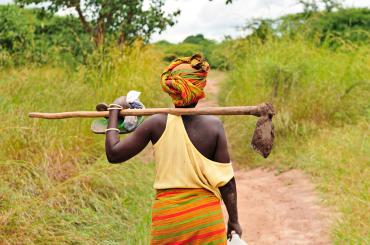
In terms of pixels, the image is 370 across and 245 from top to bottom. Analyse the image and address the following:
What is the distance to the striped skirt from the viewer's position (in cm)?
297

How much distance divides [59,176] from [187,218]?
2851 millimetres

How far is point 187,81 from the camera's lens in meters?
2.99

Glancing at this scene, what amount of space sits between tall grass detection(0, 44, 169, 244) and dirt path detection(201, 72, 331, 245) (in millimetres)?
1041

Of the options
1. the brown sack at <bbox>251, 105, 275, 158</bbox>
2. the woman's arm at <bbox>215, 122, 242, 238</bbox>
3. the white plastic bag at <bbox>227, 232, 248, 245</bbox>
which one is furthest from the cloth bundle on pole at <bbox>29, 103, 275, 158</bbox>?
the white plastic bag at <bbox>227, 232, 248, 245</bbox>

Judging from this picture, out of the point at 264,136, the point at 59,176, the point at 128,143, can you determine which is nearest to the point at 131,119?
the point at 128,143

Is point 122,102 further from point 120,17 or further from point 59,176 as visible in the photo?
point 120,17

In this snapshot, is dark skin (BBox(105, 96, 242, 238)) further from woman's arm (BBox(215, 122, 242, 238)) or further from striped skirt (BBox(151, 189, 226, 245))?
striped skirt (BBox(151, 189, 226, 245))

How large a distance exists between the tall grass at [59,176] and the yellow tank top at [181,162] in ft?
5.38

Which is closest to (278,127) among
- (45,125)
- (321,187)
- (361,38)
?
(321,187)

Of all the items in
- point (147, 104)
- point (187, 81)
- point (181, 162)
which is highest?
point (187, 81)

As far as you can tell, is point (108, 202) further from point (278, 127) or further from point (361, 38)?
point (361, 38)

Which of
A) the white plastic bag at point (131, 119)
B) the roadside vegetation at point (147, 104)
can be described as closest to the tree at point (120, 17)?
the roadside vegetation at point (147, 104)

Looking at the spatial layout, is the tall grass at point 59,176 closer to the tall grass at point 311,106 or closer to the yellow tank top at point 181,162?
the yellow tank top at point 181,162

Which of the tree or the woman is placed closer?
the woman
